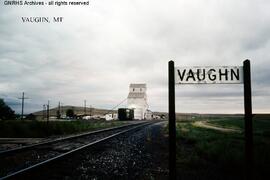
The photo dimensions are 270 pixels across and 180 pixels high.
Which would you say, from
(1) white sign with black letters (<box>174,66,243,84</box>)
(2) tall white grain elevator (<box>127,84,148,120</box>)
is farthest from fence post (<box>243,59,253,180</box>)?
(2) tall white grain elevator (<box>127,84,148,120</box>)

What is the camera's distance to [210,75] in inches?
205

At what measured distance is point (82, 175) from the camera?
21.8 ft

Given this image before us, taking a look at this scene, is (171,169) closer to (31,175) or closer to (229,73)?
(229,73)

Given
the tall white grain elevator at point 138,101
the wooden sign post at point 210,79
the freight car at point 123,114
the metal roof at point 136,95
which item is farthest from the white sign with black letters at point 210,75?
the metal roof at point 136,95

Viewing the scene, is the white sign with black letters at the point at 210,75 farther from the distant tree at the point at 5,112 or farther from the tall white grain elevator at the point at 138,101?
the tall white grain elevator at the point at 138,101

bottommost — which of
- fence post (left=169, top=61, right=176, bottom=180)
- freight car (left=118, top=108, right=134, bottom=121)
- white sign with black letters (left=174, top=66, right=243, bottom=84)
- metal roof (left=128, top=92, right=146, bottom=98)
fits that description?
freight car (left=118, top=108, right=134, bottom=121)

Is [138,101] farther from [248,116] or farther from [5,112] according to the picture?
[248,116]

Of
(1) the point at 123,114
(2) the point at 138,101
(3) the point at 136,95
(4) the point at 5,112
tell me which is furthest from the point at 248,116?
(3) the point at 136,95

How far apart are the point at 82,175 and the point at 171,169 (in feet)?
8.68

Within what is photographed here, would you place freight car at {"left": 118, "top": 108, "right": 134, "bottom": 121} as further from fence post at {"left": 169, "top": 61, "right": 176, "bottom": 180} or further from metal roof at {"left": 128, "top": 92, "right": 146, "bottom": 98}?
fence post at {"left": 169, "top": 61, "right": 176, "bottom": 180}

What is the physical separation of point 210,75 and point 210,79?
0.08 m

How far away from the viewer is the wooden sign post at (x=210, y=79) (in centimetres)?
511

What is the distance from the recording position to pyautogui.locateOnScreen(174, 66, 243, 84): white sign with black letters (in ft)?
17.0

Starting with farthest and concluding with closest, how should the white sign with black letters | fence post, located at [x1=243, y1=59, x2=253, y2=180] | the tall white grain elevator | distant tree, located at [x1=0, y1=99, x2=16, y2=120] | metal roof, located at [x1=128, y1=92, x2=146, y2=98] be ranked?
metal roof, located at [x1=128, y1=92, x2=146, y2=98]
the tall white grain elevator
distant tree, located at [x1=0, y1=99, x2=16, y2=120]
the white sign with black letters
fence post, located at [x1=243, y1=59, x2=253, y2=180]
